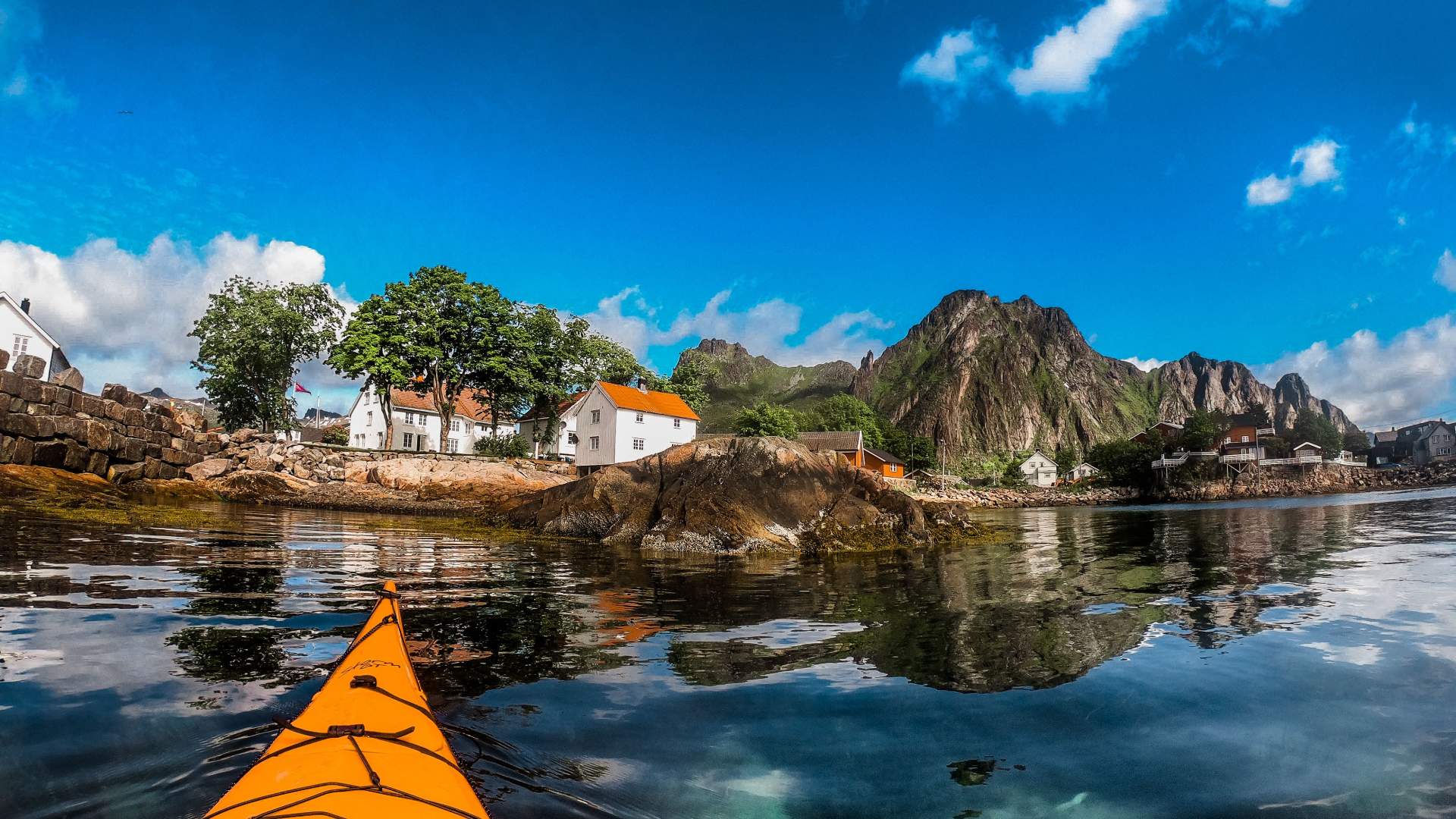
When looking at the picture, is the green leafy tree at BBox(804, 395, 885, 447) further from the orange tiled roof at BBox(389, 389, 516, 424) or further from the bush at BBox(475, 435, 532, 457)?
the bush at BBox(475, 435, 532, 457)

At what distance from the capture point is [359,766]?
9.17ft

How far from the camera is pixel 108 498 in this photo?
22.8 meters

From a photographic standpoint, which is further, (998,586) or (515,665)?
(998,586)

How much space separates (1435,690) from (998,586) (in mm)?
6390

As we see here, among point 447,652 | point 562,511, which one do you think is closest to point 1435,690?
point 447,652

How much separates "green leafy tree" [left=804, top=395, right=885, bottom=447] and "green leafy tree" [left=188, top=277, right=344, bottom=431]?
75818 mm

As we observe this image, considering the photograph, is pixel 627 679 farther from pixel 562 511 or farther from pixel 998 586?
pixel 562 511

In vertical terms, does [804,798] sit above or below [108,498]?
below

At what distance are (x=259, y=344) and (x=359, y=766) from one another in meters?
62.0

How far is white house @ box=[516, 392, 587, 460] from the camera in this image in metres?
65.8

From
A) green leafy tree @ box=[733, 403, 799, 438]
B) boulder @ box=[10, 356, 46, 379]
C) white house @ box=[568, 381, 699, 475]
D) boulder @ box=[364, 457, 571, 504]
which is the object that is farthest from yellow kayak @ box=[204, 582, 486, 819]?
green leafy tree @ box=[733, 403, 799, 438]

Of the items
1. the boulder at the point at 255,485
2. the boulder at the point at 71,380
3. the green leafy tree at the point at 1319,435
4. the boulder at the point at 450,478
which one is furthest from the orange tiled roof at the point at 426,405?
the green leafy tree at the point at 1319,435

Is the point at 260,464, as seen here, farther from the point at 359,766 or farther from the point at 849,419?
the point at 849,419

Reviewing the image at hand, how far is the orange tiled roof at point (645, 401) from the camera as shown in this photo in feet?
161
